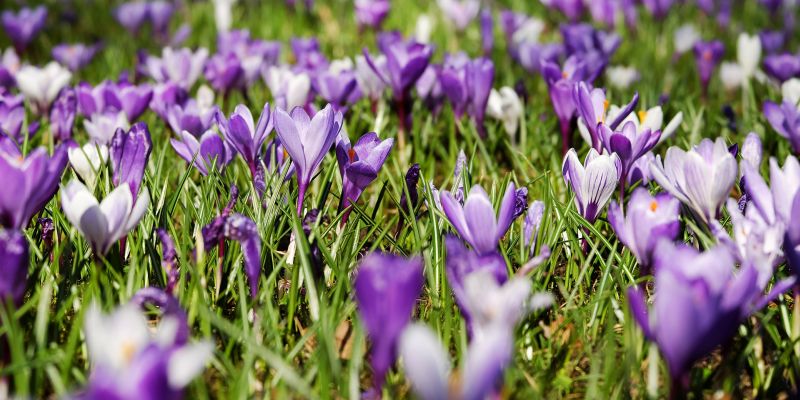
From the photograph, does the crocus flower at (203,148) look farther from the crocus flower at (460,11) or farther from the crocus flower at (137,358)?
the crocus flower at (460,11)

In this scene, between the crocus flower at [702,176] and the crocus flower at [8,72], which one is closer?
the crocus flower at [702,176]

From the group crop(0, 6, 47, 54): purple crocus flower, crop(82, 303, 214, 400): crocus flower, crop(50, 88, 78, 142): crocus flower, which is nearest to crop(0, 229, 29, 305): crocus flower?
crop(82, 303, 214, 400): crocus flower

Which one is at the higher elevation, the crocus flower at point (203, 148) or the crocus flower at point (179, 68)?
the crocus flower at point (203, 148)

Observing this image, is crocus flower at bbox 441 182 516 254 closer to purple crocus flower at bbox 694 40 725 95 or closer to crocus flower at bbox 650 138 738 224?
crocus flower at bbox 650 138 738 224

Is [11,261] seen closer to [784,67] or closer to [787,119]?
[787,119]

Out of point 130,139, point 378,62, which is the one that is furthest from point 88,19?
point 130,139

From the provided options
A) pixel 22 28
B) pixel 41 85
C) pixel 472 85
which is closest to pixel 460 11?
pixel 472 85

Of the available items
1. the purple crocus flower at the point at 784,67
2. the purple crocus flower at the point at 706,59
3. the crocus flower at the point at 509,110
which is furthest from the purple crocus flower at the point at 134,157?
the purple crocus flower at the point at 706,59

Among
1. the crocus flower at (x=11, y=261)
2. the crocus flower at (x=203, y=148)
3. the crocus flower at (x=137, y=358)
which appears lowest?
the crocus flower at (x=203, y=148)
